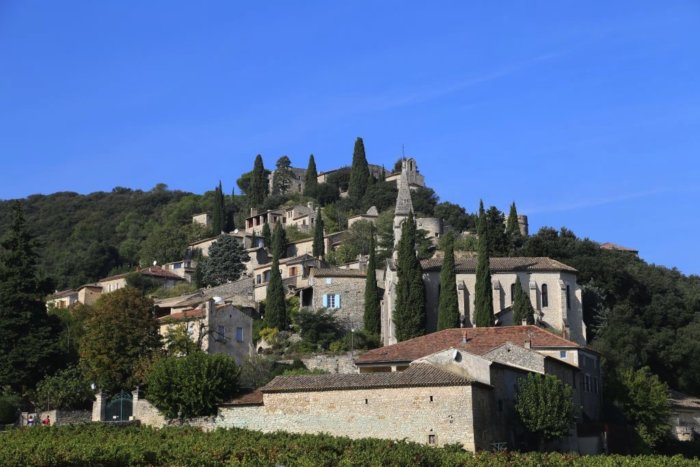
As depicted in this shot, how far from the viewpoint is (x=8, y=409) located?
54281 mm

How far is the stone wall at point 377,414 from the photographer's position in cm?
4422

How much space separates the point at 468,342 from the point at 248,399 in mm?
14294

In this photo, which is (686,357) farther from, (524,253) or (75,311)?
(75,311)

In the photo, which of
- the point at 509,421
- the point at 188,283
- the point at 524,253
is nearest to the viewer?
the point at 509,421

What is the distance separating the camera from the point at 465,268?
80.2m

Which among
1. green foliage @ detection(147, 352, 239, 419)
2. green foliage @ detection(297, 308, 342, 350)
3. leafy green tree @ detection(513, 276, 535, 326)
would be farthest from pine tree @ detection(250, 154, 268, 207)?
green foliage @ detection(147, 352, 239, 419)

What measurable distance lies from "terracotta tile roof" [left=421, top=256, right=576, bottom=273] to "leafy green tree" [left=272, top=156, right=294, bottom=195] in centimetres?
7084

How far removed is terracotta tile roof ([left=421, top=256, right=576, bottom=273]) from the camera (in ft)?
263

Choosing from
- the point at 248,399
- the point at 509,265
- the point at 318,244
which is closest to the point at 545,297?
the point at 509,265

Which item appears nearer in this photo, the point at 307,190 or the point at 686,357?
the point at 686,357

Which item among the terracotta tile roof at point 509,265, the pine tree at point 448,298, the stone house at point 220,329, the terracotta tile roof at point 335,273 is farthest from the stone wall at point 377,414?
the terracotta tile roof at point 335,273

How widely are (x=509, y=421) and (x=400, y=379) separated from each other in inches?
240

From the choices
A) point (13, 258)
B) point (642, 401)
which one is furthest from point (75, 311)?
point (642, 401)

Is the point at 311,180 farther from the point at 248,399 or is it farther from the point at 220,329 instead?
the point at 248,399
